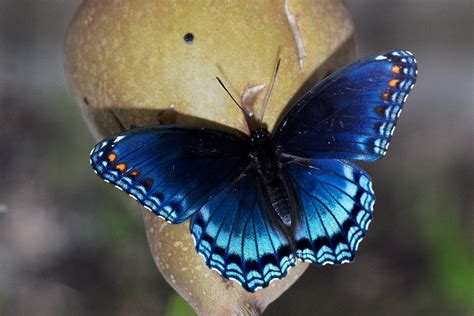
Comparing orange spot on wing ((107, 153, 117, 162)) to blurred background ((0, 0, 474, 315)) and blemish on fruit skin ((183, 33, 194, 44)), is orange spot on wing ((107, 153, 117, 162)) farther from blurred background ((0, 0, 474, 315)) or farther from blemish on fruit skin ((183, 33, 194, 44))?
blurred background ((0, 0, 474, 315))

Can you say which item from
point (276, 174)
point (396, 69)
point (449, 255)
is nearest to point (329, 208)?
point (276, 174)

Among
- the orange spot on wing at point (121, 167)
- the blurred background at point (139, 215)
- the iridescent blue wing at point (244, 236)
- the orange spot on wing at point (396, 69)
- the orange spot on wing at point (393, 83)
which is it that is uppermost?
the orange spot on wing at point (396, 69)

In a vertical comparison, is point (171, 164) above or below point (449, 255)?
above

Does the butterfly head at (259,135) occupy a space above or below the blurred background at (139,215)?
above

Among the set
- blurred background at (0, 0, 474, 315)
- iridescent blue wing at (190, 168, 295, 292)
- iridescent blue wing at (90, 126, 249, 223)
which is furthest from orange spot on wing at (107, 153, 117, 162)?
blurred background at (0, 0, 474, 315)

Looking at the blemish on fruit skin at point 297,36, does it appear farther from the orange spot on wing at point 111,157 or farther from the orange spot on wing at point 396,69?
the orange spot on wing at point 111,157

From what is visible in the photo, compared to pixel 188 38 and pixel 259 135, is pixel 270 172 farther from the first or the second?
pixel 188 38

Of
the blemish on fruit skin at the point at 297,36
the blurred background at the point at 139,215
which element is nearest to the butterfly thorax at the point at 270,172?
the blemish on fruit skin at the point at 297,36
